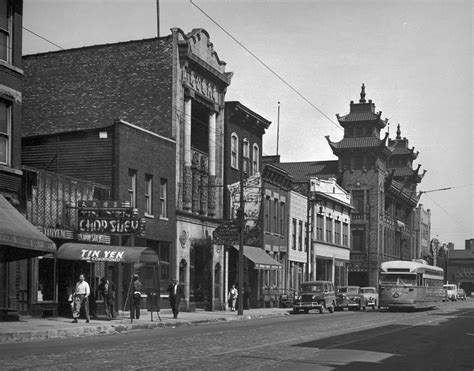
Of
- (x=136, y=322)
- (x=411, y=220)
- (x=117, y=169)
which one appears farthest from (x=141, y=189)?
(x=411, y=220)

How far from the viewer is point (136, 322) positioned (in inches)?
1203

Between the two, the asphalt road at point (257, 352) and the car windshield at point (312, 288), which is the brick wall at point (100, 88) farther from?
the asphalt road at point (257, 352)

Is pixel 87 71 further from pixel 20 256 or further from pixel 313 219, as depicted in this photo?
pixel 313 219

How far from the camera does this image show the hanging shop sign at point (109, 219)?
31.5 m

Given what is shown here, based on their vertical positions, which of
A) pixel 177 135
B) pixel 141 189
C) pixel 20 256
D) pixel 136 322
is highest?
pixel 177 135

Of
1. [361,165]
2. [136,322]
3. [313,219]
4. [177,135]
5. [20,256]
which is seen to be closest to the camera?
[20,256]

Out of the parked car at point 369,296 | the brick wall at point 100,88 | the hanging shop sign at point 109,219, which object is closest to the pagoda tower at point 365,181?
the parked car at point 369,296

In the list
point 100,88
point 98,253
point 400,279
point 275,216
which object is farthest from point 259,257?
point 98,253

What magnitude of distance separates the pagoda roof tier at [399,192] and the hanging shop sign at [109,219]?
59331mm

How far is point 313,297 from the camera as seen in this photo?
46.6 meters

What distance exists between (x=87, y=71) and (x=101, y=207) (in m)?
13.9

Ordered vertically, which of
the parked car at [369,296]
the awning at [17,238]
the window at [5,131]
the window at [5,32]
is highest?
the window at [5,32]

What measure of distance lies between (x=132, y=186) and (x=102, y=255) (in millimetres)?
7302

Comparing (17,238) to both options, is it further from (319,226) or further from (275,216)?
(319,226)
